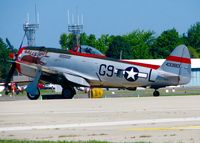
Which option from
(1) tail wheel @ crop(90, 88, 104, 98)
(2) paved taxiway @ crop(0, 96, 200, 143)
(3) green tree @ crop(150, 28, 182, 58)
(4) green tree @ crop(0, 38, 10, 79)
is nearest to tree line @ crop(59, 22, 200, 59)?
(3) green tree @ crop(150, 28, 182, 58)

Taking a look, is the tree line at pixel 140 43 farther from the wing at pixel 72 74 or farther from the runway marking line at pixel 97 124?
the runway marking line at pixel 97 124

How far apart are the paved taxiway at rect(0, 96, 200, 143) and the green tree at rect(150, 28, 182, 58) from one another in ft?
388

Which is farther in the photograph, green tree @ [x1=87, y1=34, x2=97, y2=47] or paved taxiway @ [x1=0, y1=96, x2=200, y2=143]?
green tree @ [x1=87, y1=34, x2=97, y2=47]

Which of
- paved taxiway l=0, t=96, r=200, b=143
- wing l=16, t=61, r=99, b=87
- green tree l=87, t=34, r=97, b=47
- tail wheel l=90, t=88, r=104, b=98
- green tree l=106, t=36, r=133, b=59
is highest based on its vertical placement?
green tree l=87, t=34, r=97, b=47

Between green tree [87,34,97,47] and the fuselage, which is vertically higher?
green tree [87,34,97,47]

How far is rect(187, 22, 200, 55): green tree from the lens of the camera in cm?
16325

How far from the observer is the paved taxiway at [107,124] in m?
15.0

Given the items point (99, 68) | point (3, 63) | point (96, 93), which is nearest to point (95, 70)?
point (99, 68)

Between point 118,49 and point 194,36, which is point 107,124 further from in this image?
point 194,36

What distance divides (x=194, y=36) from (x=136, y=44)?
18.3m

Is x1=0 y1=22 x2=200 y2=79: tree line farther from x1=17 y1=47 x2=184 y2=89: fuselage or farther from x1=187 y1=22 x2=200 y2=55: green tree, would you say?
x1=17 y1=47 x2=184 y2=89: fuselage

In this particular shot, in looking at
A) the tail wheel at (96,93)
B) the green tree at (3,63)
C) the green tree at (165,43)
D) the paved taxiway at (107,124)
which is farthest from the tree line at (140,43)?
the paved taxiway at (107,124)

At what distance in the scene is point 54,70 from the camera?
121 ft

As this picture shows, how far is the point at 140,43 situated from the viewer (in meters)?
156
